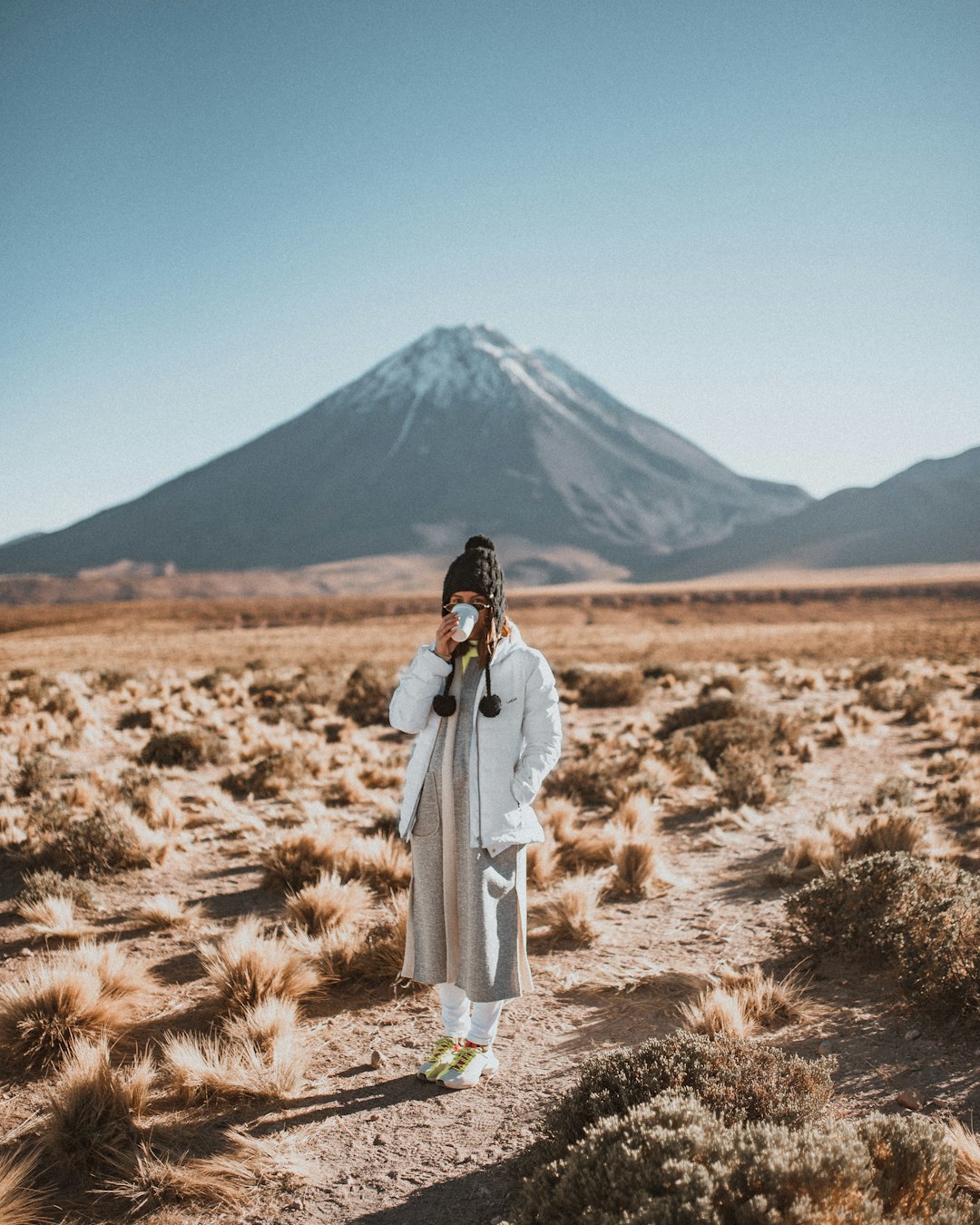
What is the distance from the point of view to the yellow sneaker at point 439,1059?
12.8 feet

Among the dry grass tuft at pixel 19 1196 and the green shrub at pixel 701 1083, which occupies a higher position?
the green shrub at pixel 701 1083

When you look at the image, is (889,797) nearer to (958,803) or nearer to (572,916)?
(958,803)

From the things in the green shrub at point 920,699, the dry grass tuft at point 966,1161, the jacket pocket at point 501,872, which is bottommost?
the green shrub at point 920,699

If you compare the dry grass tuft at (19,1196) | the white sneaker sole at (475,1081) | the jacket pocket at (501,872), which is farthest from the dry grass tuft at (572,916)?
the dry grass tuft at (19,1196)

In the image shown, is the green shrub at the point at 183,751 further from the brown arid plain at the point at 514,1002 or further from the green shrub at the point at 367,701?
the green shrub at the point at 367,701

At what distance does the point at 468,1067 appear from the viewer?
387 cm

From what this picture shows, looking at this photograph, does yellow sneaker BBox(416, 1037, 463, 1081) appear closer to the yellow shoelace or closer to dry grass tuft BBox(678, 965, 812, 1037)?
the yellow shoelace

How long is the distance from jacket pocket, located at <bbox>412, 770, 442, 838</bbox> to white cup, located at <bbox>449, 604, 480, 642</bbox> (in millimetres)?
683

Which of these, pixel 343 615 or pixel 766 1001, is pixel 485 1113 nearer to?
pixel 766 1001

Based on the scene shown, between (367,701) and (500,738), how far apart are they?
42.4 feet

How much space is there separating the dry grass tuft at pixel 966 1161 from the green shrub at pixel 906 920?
142cm

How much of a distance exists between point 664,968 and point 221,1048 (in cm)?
264

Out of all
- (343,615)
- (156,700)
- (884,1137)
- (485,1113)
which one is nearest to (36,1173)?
(485,1113)

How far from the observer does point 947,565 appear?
148m
